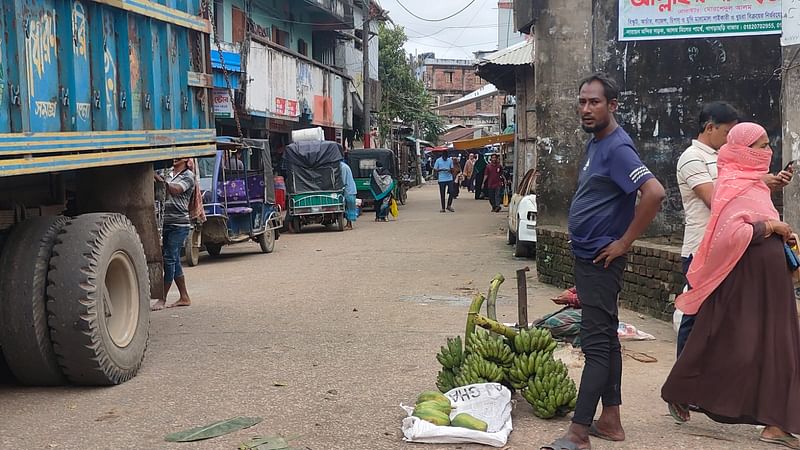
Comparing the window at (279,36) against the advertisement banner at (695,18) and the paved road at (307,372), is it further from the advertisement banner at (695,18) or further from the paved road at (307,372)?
the advertisement banner at (695,18)

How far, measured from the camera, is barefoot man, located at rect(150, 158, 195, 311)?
866cm

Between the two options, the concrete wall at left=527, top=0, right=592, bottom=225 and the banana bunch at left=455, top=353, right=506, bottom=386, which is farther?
the concrete wall at left=527, top=0, right=592, bottom=225

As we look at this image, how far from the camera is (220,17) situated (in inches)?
814

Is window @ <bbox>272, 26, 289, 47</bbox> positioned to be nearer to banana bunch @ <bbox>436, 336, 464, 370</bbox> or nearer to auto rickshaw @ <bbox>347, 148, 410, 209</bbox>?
auto rickshaw @ <bbox>347, 148, 410, 209</bbox>

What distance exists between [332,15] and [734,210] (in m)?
25.2

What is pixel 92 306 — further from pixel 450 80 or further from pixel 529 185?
pixel 450 80

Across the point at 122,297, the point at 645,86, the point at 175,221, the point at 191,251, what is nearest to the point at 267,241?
the point at 191,251

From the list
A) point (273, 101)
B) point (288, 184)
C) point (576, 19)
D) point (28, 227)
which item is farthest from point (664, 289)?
point (273, 101)

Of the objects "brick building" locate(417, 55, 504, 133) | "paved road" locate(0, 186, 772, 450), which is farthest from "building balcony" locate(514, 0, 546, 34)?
"brick building" locate(417, 55, 504, 133)

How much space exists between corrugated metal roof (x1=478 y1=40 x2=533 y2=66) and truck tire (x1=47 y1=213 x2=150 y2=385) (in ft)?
39.9

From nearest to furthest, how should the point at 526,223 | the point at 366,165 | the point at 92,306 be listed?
1. the point at 92,306
2. the point at 526,223
3. the point at 366,165

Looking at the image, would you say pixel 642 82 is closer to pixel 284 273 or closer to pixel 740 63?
pixel 740 63

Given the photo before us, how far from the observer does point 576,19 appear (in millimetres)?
10250

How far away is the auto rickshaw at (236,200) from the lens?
1304 cm
